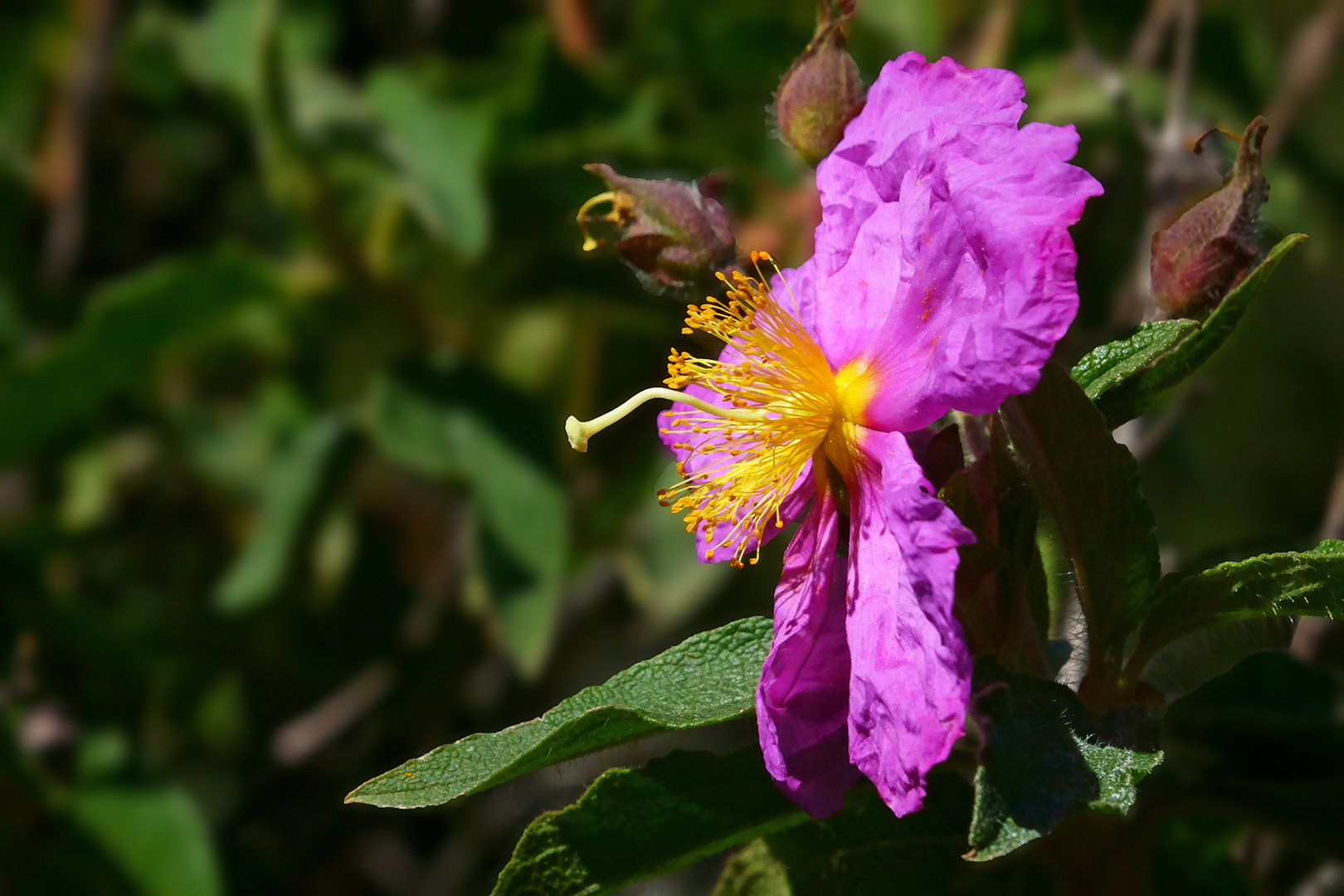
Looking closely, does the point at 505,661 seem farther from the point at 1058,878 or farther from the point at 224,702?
the point at 1058,878

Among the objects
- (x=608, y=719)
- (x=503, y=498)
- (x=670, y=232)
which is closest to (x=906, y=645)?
(x=608, y=719)

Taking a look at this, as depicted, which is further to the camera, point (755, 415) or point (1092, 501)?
point (755, 415)

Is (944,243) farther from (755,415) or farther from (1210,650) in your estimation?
(1210,650)

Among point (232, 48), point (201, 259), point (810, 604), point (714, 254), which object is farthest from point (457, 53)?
point (810, 604)

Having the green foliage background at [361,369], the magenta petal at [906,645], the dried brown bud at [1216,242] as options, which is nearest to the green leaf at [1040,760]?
the magenta petal at [906,645]

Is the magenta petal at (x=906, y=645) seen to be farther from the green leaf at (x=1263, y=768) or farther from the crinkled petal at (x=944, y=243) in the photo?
the green leaf at (x=1263, y=768)
